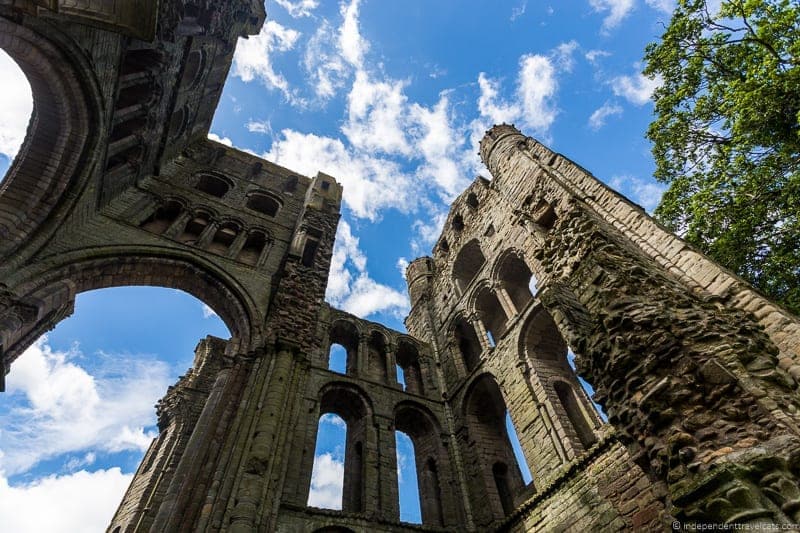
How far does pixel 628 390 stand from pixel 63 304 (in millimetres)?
9648

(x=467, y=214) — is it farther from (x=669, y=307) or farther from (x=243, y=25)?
(x=669, y=307)

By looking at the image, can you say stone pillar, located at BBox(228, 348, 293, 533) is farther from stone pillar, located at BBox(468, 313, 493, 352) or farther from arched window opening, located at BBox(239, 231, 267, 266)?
stone pillar, located at BBox(468, 313, 493, 352)

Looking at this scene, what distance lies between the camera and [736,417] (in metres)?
3.55

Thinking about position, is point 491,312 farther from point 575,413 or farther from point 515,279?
point 575,413

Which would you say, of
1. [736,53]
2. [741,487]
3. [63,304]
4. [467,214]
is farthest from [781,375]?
[467,214]

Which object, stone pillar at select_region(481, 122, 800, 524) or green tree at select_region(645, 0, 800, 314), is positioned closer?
stone pillar at select_region(481, 122, 800, 524)

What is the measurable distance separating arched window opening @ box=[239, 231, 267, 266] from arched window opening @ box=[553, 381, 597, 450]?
29.3 ft

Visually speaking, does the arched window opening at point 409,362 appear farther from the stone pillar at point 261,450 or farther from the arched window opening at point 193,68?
the arched window opening at point 193,68

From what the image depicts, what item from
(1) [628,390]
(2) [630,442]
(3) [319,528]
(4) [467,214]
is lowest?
(2) [630,442]

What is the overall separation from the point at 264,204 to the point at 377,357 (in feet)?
22.9

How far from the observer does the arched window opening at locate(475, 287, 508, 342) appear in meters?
14.2

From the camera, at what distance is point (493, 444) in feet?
36.9

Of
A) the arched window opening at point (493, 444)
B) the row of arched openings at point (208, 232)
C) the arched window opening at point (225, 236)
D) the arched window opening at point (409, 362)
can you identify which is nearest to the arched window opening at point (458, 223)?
the arched window opening at point (409, 362)

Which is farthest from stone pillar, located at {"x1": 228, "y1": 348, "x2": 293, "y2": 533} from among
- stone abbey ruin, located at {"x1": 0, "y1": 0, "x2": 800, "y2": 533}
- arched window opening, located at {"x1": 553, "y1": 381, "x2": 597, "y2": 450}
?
arched window opening, located at {"x1": 553, "y1": 381, "x2": 597, "y2": 450}
